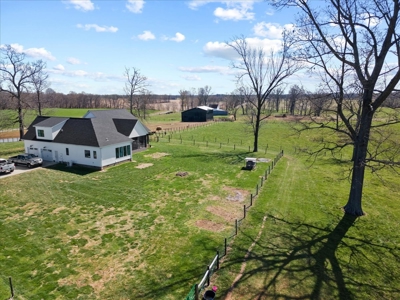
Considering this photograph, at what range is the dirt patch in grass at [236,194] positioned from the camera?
19719mm

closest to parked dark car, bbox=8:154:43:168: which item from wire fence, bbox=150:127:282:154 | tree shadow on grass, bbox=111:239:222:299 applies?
wire fence, bbox=150:127:282:154

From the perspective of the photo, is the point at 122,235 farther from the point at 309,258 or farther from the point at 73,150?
the point at 73,150

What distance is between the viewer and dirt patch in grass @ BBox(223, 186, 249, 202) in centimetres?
1972

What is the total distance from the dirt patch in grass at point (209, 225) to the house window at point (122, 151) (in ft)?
54.0

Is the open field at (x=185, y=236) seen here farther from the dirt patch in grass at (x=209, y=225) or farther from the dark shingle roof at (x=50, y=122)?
the dark shingle roof at (x=50, y=122)

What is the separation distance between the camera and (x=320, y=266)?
11672 millimetres

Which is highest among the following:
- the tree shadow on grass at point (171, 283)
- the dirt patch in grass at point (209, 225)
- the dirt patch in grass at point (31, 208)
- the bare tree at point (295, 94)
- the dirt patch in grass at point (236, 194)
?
the bare tree at point (295, 94)

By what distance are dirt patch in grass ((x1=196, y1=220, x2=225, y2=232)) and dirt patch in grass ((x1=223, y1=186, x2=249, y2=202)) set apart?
4187 millimetres

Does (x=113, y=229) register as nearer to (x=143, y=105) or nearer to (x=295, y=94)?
(x=143, y=105)

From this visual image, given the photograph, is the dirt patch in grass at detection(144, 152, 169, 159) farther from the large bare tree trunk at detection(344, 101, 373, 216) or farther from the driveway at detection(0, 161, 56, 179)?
the large bare tree trunk at detection(344, 101, 373, 216)

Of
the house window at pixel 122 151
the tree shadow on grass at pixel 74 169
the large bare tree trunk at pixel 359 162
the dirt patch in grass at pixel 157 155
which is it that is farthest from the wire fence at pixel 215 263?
the tree shadow on grass at pixel 74 169

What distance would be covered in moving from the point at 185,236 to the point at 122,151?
18139 millimetres

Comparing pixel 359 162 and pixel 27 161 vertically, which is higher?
pixel 359 162

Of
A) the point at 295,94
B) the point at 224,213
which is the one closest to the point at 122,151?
the point at 224,213
